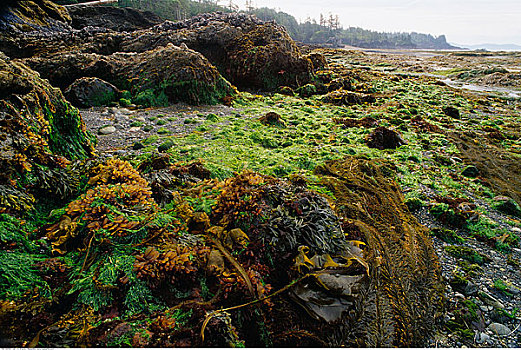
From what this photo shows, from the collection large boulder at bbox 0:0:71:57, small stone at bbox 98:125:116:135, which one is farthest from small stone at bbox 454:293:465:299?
large boulder at bbox 0:0:71:57

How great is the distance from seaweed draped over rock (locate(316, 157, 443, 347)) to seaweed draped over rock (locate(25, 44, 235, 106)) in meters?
6.34

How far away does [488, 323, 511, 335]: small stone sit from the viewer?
2516 mm

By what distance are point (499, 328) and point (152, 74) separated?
10.7m

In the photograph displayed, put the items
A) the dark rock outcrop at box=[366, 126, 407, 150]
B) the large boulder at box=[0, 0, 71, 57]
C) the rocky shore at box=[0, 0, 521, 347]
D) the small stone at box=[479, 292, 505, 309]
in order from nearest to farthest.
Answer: the rocky shore at box=[0, 0, 521, 347] → the small stone at box=[479, 292, 505, 309] → the dark rock outcrop at box=[366, 126, 407, 150] → the large boulder at box=[0, 0, 71, 57]

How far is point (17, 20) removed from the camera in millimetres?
13656

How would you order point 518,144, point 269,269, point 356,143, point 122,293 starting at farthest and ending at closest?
point 518,144
point 356,143
point 269,269
point 122,293

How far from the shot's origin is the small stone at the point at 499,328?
8.26 feet

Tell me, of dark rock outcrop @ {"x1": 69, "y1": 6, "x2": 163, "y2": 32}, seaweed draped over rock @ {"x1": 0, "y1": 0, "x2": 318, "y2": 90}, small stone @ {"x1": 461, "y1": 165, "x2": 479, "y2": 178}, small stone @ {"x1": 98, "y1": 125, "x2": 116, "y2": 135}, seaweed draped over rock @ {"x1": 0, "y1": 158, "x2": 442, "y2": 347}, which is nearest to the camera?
seaweed draped over rock @ {"x1": 0, "y1": 158, "x2": 442, "y2": 347}

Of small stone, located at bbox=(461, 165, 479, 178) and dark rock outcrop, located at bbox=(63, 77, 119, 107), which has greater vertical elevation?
dark rock outcrop, located at bbox=(63, 77, 119, 107)

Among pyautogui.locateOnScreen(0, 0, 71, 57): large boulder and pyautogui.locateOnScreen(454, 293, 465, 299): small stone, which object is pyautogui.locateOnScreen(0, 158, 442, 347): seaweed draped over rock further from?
pyautogui.locateOnScreen(0, 0, 71, 57): large boulder

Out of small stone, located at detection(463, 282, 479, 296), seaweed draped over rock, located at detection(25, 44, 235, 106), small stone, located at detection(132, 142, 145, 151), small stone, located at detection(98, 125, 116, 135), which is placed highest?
seaweed draped over rock, located at detection(25, 44, 235, 106)

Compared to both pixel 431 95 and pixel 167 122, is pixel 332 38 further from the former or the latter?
pixel 167 122

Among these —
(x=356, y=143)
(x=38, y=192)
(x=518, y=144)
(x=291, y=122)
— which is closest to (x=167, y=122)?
(x=291, y=122)

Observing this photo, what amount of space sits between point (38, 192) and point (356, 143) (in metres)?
6.82
